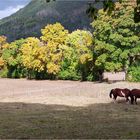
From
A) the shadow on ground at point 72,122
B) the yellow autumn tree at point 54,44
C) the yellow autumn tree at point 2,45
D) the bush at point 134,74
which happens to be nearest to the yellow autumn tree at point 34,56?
the yellow autumn tree at point 54,44

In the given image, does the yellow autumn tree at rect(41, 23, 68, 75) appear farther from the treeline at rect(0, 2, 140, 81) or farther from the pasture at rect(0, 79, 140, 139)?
the pasture at rect(0, 79, 140, 139)

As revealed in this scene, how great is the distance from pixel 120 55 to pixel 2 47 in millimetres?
42891

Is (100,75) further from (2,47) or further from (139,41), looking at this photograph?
(2,47)

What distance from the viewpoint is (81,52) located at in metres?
81.3

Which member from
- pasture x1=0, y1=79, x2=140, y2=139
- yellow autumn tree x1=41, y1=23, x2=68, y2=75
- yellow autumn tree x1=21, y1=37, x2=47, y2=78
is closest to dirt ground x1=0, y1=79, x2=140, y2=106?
pasture x1=0, y1=79, x2=140, y2=139

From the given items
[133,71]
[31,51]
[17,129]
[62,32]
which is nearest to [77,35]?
[62,32]

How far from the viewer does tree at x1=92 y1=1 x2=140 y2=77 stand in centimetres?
6894

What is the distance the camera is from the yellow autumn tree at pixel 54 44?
83.1 meters

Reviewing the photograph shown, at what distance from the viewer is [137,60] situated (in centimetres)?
7275

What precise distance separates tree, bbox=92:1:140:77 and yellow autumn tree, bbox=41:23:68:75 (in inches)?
502

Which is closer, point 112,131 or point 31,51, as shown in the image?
point 112,131

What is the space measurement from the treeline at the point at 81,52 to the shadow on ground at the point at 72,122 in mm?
32850

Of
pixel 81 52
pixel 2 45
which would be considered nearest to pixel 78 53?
pixel 81 52

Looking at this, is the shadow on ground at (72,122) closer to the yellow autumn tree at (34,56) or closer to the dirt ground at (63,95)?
the dirt ground at (63,95)
